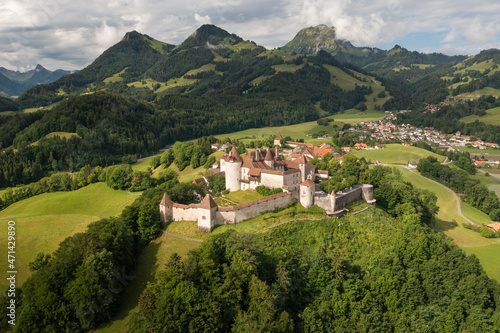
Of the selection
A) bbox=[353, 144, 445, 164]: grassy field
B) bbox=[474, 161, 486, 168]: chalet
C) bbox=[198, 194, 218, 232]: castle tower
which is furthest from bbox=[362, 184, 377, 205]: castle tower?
bbox=[474, 161, 486, 168]: chalet

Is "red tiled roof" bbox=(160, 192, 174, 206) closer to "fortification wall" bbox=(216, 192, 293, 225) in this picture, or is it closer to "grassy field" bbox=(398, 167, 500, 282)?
"fortification wall" bbox=(216, 192, 293, 225)

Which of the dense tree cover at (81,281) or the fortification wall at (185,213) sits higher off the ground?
the fortification wall at (185,213)

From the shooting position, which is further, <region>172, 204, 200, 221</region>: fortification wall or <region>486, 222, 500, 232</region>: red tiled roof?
<region>486, 222, 500, 232</region>: red tiled roof

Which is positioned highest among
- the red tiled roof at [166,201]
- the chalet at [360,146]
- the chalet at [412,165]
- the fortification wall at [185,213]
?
the red tiled roof at [166,201]

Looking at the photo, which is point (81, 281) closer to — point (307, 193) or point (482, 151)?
point (307, 193)

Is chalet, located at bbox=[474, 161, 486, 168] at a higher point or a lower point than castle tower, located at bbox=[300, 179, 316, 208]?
lower

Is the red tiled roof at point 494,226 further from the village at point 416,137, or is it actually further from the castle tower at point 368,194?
the village at point 416,137

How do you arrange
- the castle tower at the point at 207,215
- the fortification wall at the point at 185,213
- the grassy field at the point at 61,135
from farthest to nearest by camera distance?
the grassy field at the point at 61,135, the fortification wall at the point at 185,213, the castle tower at the point at 207,215

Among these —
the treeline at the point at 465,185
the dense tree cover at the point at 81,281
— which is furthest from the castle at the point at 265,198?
the treeline at the point at 465,185
